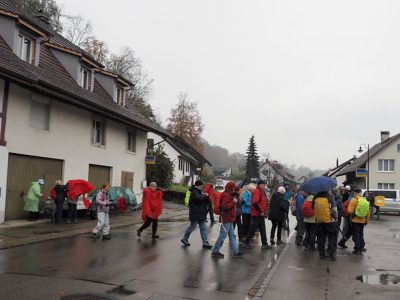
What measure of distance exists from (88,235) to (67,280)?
245 inches

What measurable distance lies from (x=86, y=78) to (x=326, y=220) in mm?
15230

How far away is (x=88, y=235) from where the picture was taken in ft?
43.5

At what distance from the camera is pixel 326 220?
33.8 feet

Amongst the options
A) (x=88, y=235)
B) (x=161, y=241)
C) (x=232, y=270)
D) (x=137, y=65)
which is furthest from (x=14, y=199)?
(x=137, y=65)

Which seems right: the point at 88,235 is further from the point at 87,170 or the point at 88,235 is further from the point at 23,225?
the point at 87,170

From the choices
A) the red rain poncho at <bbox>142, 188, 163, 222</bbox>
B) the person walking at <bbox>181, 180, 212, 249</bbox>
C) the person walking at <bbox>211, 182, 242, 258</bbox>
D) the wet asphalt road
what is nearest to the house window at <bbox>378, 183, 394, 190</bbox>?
the wet asphalt road

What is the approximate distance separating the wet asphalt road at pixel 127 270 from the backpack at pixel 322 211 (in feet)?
4.77

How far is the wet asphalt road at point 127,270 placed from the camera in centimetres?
664

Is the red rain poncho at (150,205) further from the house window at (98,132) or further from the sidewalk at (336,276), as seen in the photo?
the house window at (98,132)

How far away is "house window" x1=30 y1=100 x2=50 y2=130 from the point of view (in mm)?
16562

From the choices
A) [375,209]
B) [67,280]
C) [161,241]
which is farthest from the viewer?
[375,209]

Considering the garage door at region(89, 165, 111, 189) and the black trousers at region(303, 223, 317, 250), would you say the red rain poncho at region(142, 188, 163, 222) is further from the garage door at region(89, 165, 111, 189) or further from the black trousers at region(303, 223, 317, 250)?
the garage door at region(89, 165, 111, 189)

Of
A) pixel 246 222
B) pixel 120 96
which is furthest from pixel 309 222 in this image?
pixel 120 96

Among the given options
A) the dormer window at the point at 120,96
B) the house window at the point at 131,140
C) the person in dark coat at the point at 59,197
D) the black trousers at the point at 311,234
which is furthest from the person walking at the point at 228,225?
the dormer window at the point at 120,96
